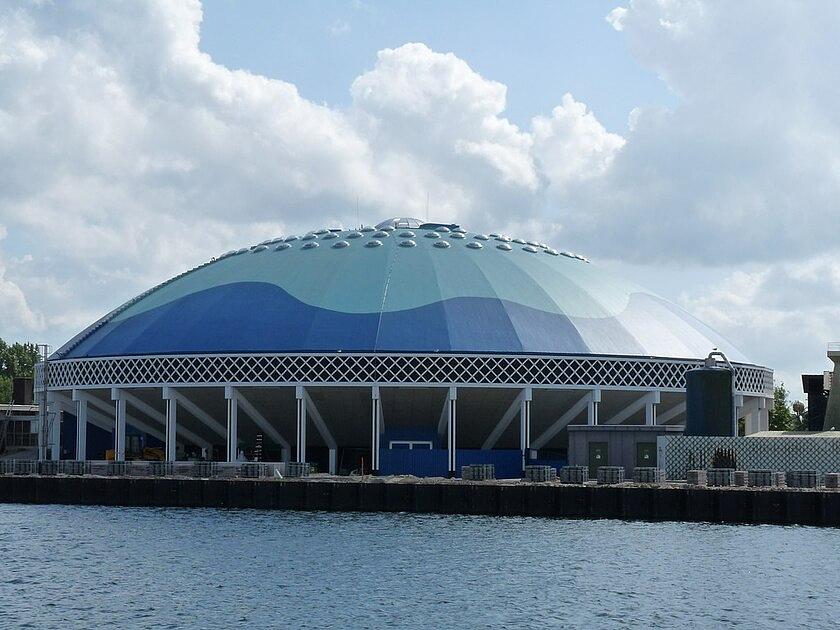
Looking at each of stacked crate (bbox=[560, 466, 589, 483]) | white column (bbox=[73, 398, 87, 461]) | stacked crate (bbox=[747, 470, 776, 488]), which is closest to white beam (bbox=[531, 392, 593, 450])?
stacked crate (bbox=[560, 466, 589, 483])

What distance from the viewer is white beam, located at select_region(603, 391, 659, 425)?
85.6 m

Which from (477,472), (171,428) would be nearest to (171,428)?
(171,428)

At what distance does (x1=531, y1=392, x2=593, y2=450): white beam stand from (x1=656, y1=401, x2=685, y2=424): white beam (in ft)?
21.6

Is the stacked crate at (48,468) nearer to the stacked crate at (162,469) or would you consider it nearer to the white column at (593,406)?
the stacked crate at (162,469)

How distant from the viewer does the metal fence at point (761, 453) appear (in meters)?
71.4

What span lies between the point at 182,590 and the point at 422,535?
602 inches

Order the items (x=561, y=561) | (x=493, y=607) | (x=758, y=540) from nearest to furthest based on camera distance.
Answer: (x=493, y=607) < (x=561, y=561) < (x=758, y=540)

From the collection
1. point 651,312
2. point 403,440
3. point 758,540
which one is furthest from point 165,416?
point 758,540

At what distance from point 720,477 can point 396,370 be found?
69.0ft

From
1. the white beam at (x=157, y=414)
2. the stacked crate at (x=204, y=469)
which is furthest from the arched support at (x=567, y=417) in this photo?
the stacked crate at (x=204, y=469)

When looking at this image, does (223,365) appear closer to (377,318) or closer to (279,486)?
(377,318)

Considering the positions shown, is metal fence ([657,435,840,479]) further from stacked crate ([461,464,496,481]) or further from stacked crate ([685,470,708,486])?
stacked crate ([461,464,496,481])

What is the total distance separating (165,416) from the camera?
3538 inches

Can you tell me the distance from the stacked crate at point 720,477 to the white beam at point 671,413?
2266cm
